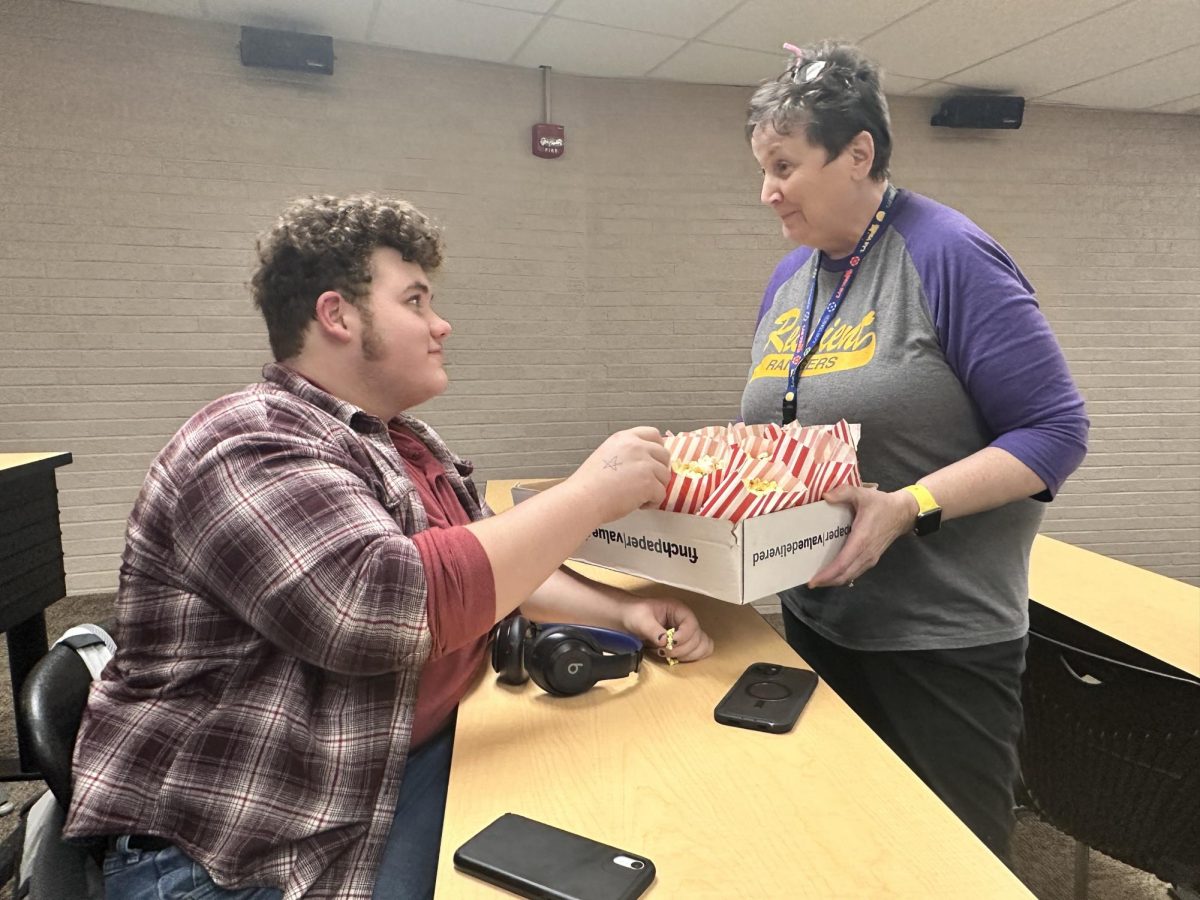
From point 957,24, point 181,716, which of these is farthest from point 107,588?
point 957,24

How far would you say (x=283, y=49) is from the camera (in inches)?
131

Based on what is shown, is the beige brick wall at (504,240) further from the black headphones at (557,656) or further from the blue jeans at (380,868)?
the blue jeans at (380,868)

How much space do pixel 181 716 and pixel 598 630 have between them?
22.4 inches

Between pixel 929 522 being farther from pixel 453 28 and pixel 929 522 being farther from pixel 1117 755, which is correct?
pixel 453 28

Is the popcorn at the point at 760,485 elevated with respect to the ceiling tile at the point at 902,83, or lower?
lower

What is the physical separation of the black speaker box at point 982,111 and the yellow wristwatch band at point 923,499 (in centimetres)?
375

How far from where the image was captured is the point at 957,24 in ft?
10.5

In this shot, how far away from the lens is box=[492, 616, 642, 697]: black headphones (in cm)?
105

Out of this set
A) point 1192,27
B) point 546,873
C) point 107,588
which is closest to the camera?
point 546,873

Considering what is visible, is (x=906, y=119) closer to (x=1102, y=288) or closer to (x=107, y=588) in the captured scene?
(x=1102, y=288)

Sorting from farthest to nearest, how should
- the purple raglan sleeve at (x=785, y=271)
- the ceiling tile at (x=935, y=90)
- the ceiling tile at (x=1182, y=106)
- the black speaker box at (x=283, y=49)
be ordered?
1. the ceiling tile at (x=1182, y=106)
2. the ceiling tile at (x=935, y=90)
3. the black speaker box at (x=283, y=49)
4. the purple raglan sleeve at (x=785, y=271)

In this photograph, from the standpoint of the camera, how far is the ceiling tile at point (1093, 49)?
3064 millimetres

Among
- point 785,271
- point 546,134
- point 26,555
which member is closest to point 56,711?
point 785,271

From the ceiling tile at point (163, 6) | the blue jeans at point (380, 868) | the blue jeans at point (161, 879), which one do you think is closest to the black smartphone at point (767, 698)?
the blue jeans at point (380, 868)
